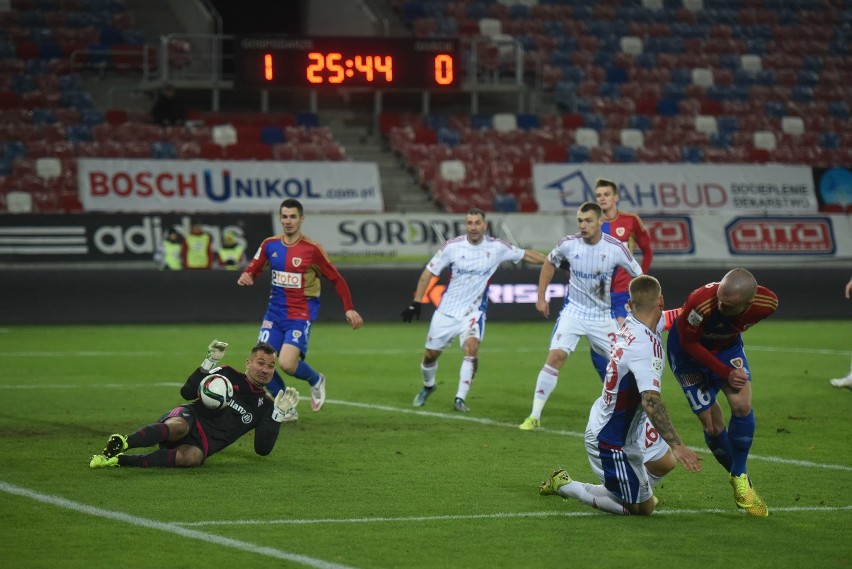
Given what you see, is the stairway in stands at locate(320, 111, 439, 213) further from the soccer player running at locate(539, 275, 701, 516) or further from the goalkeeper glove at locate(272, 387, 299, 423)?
the soccer player running at locate(539, 275, 701, 516)

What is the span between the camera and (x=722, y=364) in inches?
336

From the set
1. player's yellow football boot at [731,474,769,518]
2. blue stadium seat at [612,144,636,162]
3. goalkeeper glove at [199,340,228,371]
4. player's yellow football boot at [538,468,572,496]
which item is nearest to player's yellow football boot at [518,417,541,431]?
player's yellow football boot at [538,468,572,496]

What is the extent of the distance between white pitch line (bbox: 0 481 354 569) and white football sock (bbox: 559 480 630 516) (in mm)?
2165

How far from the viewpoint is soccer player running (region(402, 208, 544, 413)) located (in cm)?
1379

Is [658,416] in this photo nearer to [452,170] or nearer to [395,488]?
[395,488]

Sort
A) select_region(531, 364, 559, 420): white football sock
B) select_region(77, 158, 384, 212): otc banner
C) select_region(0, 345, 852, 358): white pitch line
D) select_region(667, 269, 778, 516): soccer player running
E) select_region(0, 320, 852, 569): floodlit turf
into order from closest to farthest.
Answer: select_region(0, 320, 852, 569): floodlit turf < select_region(667, 269, 778, 516): soccer player running < select_region(531, 364, 559, 420): white football sock < select_region(0, 345, 852, 358): white pitch line < select_region(77, 158, 384, 212): otc banner

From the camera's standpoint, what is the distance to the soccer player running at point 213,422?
9523mm

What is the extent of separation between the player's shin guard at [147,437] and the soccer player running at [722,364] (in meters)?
3.69

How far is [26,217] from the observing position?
24.4 meters

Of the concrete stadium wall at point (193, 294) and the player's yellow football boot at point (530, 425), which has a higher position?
the concrete stadium wall at point (193, 294)

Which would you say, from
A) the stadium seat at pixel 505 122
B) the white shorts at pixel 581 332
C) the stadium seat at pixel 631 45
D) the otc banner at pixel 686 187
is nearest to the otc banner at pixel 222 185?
the stadium seat at pixel 505 122

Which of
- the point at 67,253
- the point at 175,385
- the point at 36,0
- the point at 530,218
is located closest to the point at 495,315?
the point at 530,218

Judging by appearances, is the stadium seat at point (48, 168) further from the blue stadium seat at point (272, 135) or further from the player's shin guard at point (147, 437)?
the player's shin guard at point (147, 437)

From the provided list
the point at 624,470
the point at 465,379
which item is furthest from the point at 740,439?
the point at 465,379
